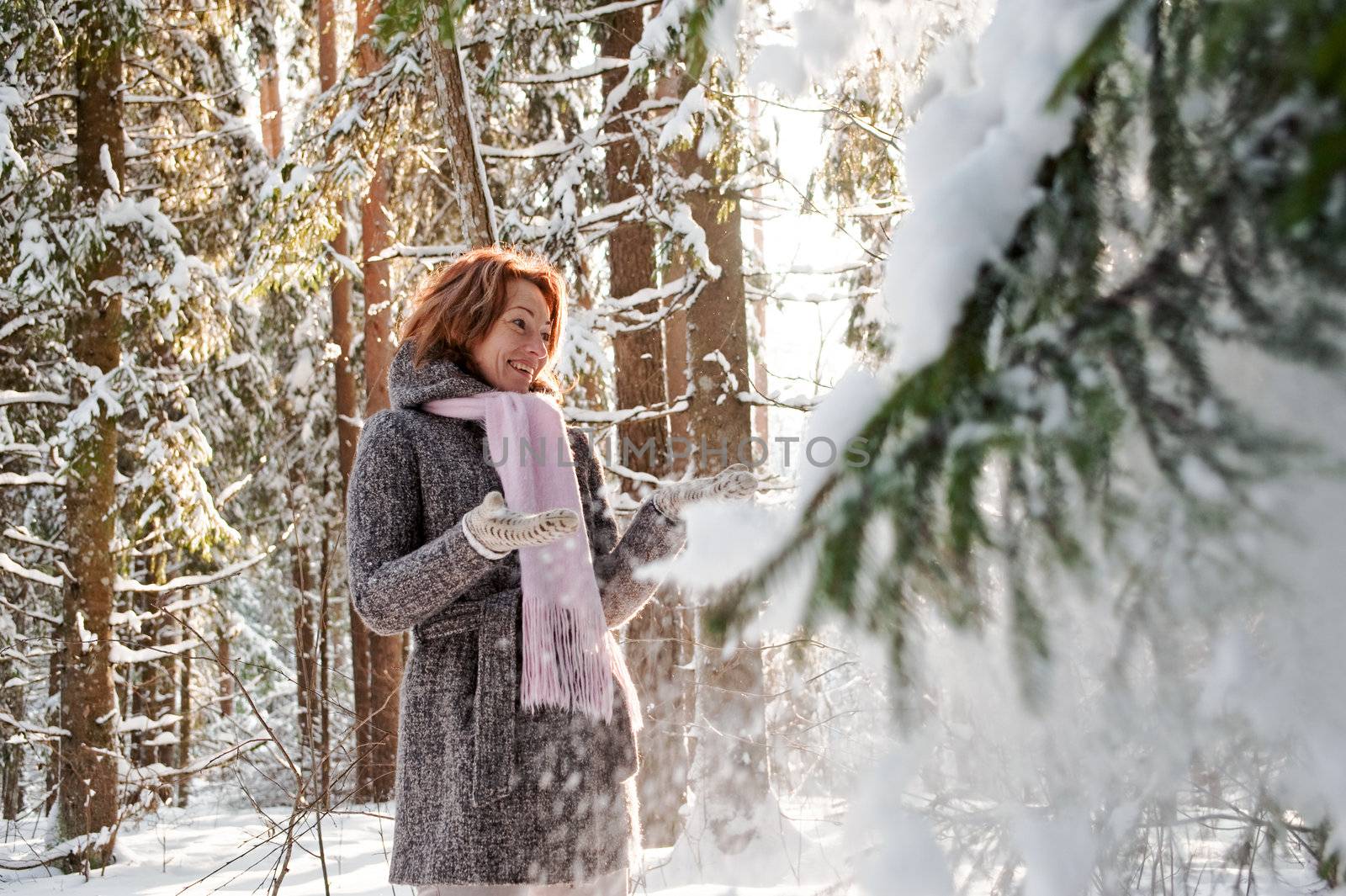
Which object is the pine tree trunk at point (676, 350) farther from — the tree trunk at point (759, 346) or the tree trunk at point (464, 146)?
the tree trunk at point (464, 146)

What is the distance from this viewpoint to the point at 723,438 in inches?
209

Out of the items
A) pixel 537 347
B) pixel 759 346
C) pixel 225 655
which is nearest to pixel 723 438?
pixel 537 347

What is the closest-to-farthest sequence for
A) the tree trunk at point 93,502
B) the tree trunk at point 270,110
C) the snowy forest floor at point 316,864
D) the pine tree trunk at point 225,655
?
1. the snowy forest floor at point 316,864
2. the tree trunk at point 93,502
3. the pine tree trunk at point 225,655
4. the tree trunk at point 270,110

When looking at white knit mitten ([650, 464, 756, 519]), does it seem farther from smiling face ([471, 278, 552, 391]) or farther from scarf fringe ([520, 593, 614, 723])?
smiling face ([471, 278, 552, 391])

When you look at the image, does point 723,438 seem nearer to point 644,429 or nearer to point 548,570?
point 644,429

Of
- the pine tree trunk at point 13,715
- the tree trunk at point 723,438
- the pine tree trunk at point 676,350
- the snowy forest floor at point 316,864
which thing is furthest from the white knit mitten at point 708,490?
the pine tree trunk at point 13,715

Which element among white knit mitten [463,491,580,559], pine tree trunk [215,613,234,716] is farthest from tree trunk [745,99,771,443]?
pine tree trunk [215,613,234,716]

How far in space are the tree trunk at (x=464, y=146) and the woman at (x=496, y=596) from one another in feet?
7.15

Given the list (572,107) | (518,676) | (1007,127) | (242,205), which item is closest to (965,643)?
(1007,127)

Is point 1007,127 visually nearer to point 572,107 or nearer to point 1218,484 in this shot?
point 1218,484

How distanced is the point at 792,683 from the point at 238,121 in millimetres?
6655

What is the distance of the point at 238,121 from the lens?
8359 millimetres

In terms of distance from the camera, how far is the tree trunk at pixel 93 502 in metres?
6.67

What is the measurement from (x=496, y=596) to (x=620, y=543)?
34 centimetres
